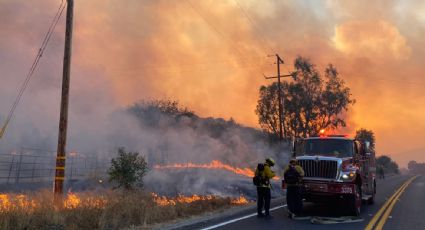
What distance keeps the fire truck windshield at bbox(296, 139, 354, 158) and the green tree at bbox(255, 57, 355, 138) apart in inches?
1298

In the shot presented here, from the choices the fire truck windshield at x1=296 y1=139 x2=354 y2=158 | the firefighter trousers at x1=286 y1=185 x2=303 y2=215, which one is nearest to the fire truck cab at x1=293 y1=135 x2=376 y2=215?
the fire truck windshield at x1=296 y1=139 x2=354 y2=158

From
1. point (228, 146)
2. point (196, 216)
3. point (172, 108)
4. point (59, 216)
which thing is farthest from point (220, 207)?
point (172, 108)

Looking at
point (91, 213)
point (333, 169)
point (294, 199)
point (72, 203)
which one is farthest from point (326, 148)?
point (72, 203)

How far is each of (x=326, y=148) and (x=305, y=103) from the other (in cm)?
3450

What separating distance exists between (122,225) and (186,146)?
94.9ft

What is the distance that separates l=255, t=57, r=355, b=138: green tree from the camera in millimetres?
47781

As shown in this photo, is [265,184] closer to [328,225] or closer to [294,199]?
[294,199]

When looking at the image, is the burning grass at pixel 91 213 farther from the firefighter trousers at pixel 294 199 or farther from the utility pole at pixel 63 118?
the firefighter trousers at pixel 294 199

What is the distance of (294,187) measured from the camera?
12250mm

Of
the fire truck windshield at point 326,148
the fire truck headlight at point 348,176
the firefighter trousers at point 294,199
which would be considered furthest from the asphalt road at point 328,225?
the fire truck windshield at point 326,148

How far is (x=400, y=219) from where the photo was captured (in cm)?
1162

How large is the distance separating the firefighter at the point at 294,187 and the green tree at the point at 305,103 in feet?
116

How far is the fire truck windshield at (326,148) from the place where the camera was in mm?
13703

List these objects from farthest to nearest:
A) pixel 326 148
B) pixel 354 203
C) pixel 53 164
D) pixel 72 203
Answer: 1. pixel 53 164
2. pixel 326 148
3. pixel 354 203
4. pixel 72 203
